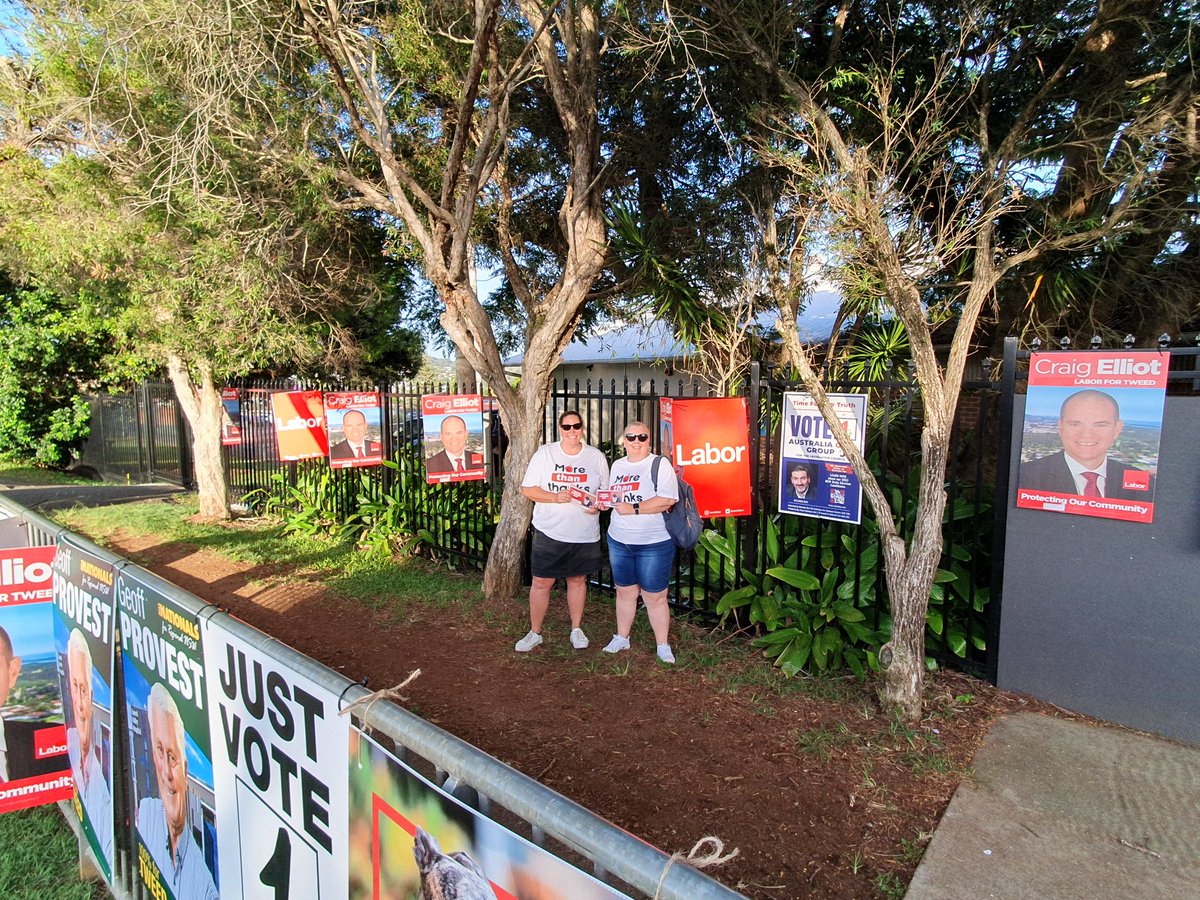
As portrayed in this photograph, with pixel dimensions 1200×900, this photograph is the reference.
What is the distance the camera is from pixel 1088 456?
4156mm

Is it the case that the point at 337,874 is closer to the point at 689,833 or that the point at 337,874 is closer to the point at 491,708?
the point at 689,833

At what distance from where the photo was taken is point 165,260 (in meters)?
8.47

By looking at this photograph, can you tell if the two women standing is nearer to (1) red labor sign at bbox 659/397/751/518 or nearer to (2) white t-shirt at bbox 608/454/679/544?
(2) white t-shirt at bbox 608/454/679/544

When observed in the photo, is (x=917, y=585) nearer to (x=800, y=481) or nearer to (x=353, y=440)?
(x=800, y=481)

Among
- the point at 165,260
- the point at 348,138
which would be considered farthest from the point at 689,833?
the point at 165,260

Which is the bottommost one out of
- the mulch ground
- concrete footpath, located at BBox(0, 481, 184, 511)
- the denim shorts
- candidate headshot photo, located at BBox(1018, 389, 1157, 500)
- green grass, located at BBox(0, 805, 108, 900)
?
green grass, located at BBox(0, 805, 108, 900)

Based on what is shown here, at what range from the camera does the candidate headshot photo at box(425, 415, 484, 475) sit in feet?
24.5

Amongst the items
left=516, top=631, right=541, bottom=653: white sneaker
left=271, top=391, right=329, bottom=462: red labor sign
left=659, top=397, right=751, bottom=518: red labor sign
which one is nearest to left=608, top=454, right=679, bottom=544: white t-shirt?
left=659, top=397, right=751, bottom=518: red labor sign

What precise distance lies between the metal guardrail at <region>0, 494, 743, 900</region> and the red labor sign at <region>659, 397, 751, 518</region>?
388 cm

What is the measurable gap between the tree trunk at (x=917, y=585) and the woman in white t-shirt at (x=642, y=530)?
1467 mm

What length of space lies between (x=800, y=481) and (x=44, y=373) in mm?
17999

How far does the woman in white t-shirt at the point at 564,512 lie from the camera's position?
5242 mm

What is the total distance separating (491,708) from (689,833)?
168 centimetres

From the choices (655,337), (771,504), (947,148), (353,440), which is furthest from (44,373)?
(947,148)
